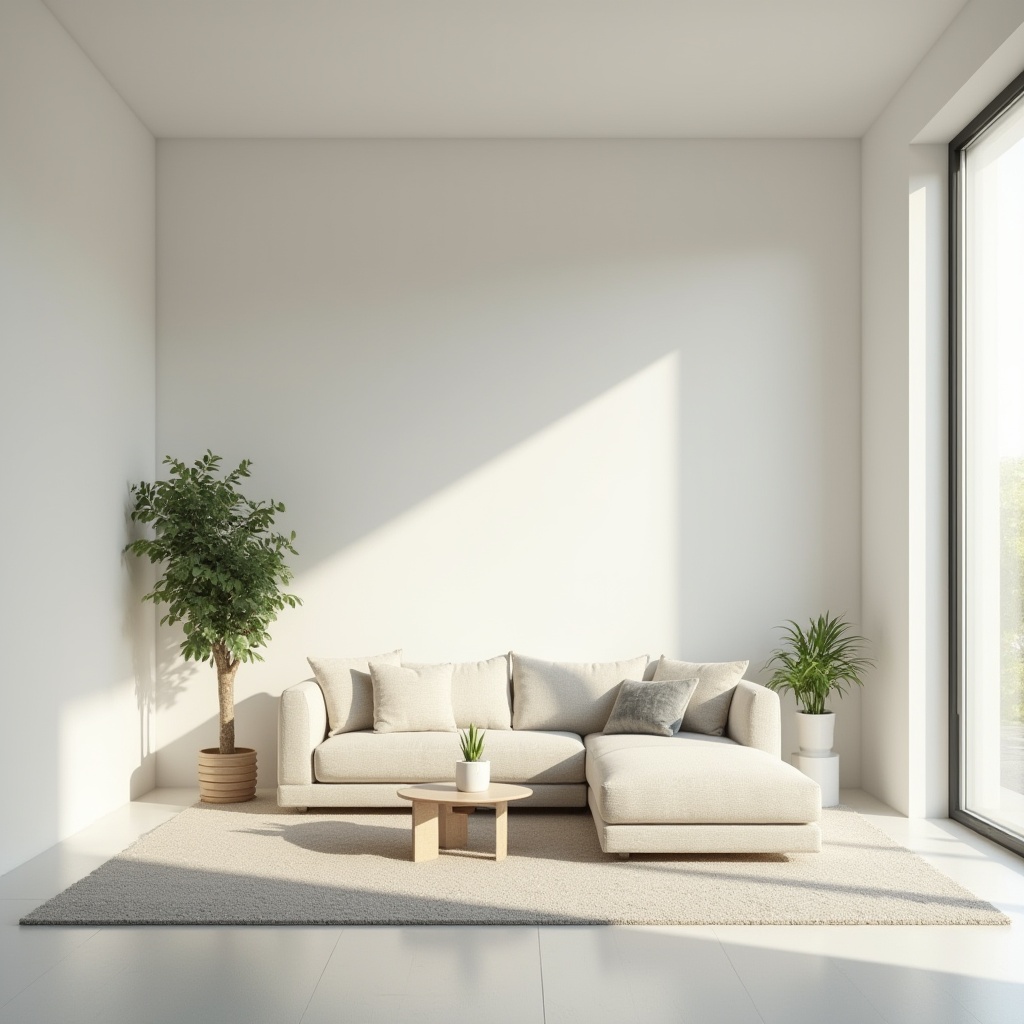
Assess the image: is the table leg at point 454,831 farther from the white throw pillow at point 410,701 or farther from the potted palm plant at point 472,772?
the white throw pillow at point 410,701

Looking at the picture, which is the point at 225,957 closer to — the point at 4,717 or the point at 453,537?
the point at 4,717

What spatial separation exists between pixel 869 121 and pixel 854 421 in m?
1.82

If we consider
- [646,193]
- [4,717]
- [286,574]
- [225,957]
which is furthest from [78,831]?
[646,193]

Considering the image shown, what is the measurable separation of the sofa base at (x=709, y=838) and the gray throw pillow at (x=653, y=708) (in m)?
1.13

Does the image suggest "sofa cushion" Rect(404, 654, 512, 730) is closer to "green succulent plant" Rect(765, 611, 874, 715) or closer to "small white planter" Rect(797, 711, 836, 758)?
"green succulent plant" Rect(765, 611, 874, 715)

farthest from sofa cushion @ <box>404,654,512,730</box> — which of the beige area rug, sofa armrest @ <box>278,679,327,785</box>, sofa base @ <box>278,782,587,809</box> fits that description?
the beige area rug

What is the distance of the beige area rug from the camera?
4184 millimetres

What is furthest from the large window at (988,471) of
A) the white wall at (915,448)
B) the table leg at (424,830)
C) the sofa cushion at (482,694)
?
the table leg at (424,830)

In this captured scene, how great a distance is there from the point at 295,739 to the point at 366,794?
0.48 m

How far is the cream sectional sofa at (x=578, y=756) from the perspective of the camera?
5.02 meters

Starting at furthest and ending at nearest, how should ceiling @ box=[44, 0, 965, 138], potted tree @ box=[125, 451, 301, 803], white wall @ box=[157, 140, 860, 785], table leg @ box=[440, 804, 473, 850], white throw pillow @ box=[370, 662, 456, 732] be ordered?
white wall @ box=[157, 140, 860, 785]
potted tree @ box=[125, 451, 301, 803]
white throw pillow @ box=[370, 662, 456, 732]
ceiling @ box=[44, 0, 965, 138]
table leg @ box=[440, 804, 473, 850]

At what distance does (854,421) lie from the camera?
7.12m

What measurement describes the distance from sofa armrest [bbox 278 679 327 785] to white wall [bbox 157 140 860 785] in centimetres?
96

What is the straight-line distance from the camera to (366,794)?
19.9 ft
